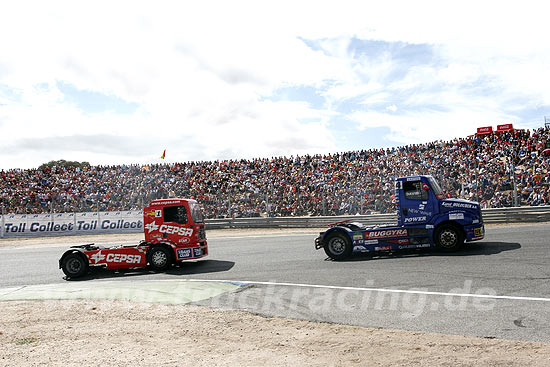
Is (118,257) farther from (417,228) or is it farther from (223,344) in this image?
(417,228)

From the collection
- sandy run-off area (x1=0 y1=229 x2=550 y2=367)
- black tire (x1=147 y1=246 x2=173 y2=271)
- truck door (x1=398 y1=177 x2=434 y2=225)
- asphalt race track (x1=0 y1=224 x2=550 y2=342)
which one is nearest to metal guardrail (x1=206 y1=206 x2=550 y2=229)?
asphalt race track (x1=0 y1=224 x2=550 y2=342)

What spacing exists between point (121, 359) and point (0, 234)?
26485 mm

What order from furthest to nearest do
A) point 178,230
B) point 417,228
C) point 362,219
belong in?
point 362,219, point 178,230, point 417,228

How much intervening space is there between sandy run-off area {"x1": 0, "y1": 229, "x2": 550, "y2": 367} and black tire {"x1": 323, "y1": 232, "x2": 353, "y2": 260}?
5456 millimetres

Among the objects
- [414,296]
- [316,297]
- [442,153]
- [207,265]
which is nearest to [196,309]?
[316,297]

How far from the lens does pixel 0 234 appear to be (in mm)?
27469

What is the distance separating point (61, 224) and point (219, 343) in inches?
966

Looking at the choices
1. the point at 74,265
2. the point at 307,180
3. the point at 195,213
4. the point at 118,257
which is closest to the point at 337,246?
the point at 195,213

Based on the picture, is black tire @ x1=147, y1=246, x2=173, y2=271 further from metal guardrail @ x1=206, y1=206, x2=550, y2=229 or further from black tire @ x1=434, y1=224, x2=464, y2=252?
metal guardrail @ x1=206, y1=206, x2=550, y2=229

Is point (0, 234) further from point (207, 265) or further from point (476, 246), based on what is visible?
point (476, 246)

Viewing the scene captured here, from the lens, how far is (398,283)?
9.23 metres

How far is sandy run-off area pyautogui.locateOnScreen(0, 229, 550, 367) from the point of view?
17.4 feet

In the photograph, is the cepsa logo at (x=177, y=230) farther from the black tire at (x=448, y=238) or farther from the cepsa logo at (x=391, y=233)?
the black tire at (x=448, y=238)

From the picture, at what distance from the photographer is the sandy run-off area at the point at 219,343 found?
5309 mm
